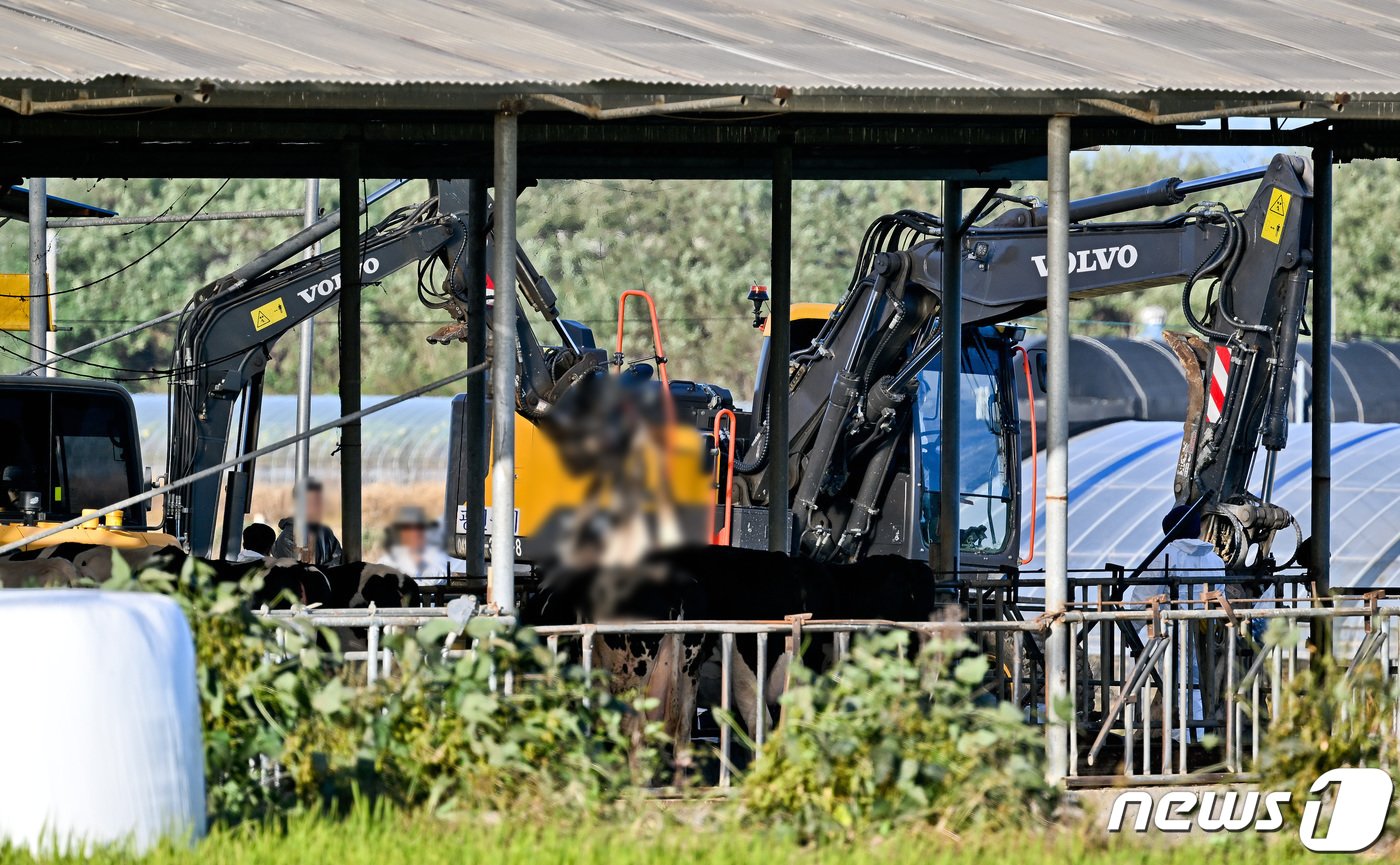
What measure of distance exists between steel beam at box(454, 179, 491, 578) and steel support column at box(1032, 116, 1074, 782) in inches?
237

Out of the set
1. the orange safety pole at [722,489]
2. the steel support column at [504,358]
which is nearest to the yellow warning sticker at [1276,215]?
the orange safety pole at [722,489]

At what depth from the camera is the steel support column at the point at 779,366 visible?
582 inches

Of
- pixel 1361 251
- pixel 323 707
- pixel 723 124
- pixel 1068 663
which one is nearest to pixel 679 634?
pixel 1068 663

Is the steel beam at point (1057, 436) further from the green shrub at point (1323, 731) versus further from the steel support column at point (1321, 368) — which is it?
the steel support column at point (1321, 368)

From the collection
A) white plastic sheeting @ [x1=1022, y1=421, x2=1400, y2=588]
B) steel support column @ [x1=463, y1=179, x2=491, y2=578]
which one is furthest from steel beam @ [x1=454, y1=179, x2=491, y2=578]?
white plastic sheeting @ [x1=1022, y1=421, x2=1400, y2=588]

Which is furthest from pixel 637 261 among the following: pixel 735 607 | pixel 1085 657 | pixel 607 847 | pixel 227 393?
pixel 607 847

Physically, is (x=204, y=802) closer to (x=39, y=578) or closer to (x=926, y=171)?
(x=39, y=578)

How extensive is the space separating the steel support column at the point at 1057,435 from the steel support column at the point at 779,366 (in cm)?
472

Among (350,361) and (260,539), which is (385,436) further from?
(350,361)

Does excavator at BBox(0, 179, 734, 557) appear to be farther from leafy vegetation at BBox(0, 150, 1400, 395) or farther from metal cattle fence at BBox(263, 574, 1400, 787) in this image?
leafy vegetation at BBox(0, 150, 1400, 395)

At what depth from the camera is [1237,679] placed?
1243 centimetres

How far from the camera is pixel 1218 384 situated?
15539mm

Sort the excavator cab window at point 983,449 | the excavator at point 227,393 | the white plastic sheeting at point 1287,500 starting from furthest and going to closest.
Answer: the white plastic sheeting at point 1287,500
the excavator cab window at point 983,449
the excavator at point 227,393

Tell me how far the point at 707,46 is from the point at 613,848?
4.70 m
